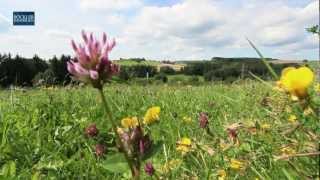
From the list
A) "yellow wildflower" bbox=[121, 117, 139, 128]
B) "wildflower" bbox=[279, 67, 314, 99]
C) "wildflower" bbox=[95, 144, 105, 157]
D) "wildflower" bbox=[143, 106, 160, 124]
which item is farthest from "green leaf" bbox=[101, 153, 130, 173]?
"wildflower" bbox=[95, 144, 105, 157]

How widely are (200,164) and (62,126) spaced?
A: 220cm

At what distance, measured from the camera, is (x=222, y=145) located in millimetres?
2498

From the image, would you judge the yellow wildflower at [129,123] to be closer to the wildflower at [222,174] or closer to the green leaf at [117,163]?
the green leaf at [117,163]

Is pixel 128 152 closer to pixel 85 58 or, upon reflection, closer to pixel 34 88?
pixel 85 58

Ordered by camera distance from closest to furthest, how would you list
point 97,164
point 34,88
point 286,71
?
1. point 286,71
2. point 97,164
3. point 34,88

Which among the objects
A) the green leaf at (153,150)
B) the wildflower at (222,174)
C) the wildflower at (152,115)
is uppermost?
the green leaf at (153,150)

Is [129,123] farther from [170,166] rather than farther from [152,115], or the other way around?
[170,166]

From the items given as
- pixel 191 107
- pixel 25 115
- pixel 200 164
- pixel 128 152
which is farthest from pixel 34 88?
pixel 128 152

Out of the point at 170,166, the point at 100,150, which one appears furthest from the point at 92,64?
the point at 100,150

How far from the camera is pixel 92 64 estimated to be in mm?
1052

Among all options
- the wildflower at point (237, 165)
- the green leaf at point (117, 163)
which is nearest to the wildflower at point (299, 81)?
the green leaf at point (117, 163)

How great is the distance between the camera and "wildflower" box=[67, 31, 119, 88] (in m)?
1.04

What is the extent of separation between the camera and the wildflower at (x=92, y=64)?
3.41 ft

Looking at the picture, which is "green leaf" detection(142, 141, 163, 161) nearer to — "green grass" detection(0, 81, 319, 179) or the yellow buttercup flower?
"green grass" detection(0, 81, 319, 179)
